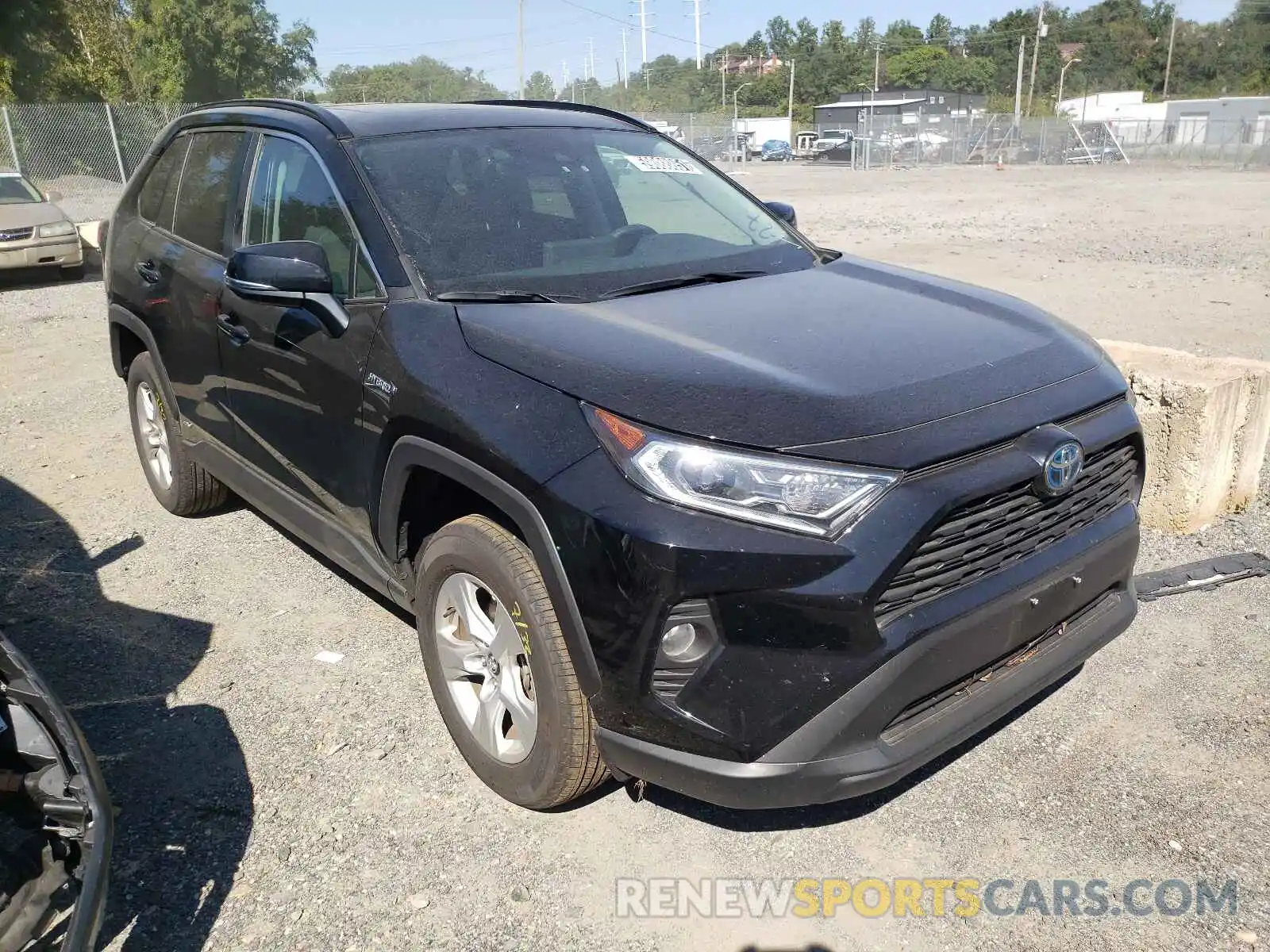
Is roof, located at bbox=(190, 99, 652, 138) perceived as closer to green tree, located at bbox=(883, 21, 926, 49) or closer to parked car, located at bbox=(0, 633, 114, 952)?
parked car, located at bbox=(0, 633, 114, 952)

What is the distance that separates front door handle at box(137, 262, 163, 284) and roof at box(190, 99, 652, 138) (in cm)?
74

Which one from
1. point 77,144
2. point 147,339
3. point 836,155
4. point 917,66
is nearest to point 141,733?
point 147,339

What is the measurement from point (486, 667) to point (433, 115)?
6.77 ft

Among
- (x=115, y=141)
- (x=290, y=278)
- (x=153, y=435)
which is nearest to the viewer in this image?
(x=290, y=278)

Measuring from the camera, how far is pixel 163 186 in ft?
15.6

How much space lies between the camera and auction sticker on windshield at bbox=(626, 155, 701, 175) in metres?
4.00

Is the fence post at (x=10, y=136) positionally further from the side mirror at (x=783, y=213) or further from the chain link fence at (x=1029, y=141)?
the side mirror at (x=783, y=213)

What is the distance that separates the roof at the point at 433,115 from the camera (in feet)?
11.7

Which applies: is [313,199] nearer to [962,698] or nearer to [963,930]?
[962,698]

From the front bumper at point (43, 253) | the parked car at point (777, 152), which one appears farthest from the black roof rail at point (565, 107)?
the parked car at point (777, 152)

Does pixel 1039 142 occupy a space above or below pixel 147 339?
below

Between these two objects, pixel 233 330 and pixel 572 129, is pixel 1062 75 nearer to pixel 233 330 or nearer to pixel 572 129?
pixel 572 129

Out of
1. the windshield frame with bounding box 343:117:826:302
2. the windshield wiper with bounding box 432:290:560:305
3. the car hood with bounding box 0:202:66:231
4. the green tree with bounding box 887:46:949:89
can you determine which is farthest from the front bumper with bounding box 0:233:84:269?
the green tree with bounding box 887:46:949:89

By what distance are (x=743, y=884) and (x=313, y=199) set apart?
2.53m
